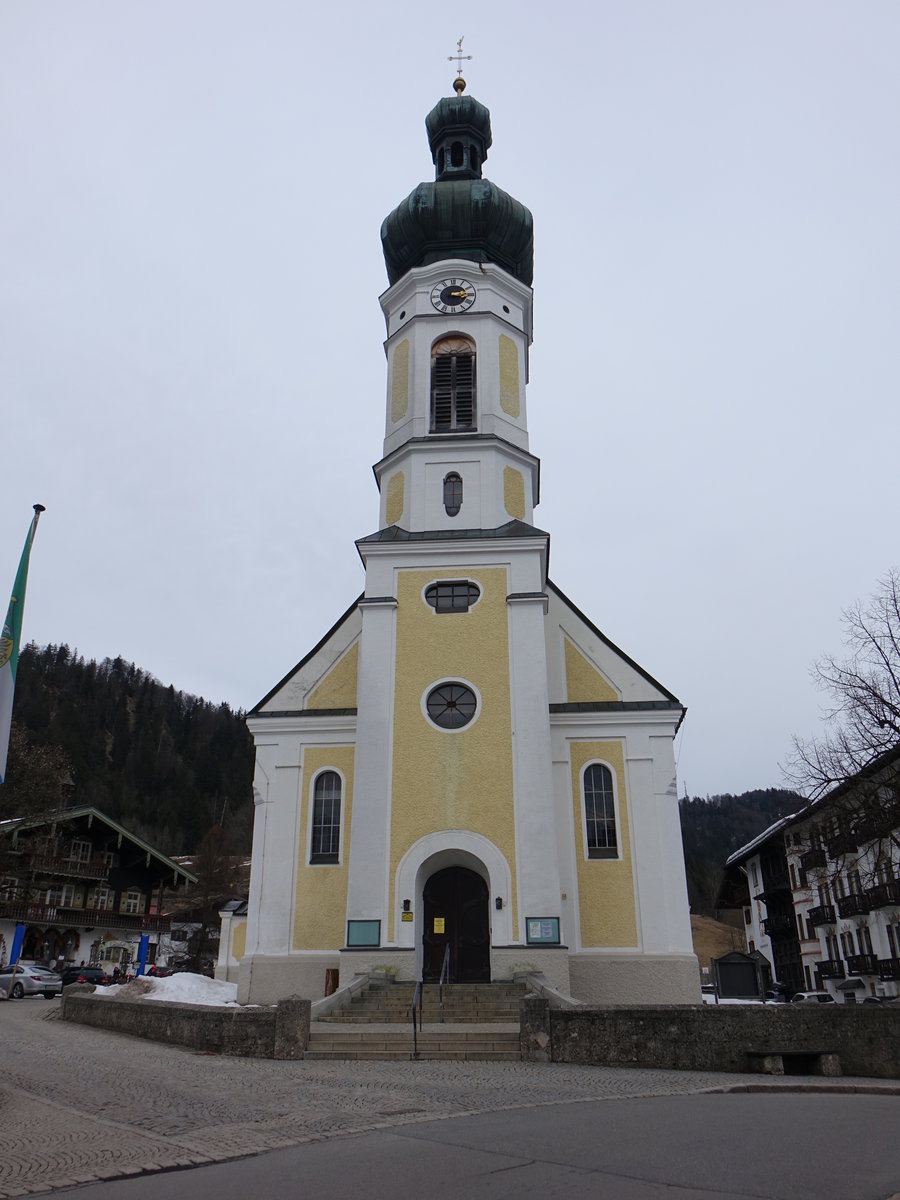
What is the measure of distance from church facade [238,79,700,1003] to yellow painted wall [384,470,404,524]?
6 cm

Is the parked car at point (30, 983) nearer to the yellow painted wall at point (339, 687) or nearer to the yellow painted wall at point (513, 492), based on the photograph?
the yellow painted wall at point (339, 687)

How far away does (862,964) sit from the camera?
4028cm

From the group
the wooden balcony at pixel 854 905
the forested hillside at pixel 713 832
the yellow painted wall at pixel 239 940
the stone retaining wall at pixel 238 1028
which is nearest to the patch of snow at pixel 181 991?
the yellow painted wall at pixel 239 940

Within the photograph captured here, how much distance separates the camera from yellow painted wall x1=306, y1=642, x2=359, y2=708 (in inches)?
997

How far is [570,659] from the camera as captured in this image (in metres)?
25.4

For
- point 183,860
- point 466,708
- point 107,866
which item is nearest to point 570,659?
point 466,708

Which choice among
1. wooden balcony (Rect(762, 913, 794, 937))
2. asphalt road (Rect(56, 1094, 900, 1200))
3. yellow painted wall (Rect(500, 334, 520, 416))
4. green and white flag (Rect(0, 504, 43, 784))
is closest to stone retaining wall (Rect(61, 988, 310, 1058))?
asphalt road (Rect(56, 1094, 900, 1200))

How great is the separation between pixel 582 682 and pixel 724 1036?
12.2 m

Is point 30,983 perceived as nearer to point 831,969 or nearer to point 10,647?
point 10,647

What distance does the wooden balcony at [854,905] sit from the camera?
3851 cm

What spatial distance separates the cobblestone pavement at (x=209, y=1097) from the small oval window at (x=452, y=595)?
1187 centimetres

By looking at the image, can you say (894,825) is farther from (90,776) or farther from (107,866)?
(90,776)

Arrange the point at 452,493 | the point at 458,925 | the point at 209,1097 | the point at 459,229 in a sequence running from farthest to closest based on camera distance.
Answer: the point at 459,229 < the point at 452,493 < the point at 458,925 < the point at 209,1097

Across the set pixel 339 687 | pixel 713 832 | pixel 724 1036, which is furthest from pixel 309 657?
pixel 713 832
